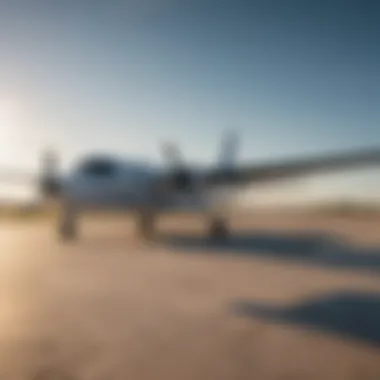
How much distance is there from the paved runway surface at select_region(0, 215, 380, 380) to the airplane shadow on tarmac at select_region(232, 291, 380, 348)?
15mm

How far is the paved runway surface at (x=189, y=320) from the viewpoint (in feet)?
13.1

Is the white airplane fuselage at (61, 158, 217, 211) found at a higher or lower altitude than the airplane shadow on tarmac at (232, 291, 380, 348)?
higher

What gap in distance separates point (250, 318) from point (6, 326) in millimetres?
3084

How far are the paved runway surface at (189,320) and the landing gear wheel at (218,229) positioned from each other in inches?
304

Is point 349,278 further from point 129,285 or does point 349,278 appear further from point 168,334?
point 168,334

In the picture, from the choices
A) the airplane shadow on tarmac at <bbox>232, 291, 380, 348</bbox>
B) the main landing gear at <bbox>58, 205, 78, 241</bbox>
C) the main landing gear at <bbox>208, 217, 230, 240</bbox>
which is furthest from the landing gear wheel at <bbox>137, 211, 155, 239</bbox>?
the airplane shadow on tarmac at <bbox>232, 291, 380, 348</bbox>

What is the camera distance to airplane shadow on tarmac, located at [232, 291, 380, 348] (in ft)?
16.9

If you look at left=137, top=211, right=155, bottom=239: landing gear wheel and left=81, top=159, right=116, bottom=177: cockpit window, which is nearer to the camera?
left=81, top=159, right=116, bottom=177: cockpit window

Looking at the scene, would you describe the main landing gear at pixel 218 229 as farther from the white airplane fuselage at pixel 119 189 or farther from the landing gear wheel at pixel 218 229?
the white airplane fuselage at pixel 119 189

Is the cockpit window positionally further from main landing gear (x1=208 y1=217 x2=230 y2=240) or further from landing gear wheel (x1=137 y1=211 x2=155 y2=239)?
main landing gear (x1=208 y1=217 x2=230 y2=240)

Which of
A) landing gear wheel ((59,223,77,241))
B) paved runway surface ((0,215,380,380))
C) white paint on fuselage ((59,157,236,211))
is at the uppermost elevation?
white paint on fuselage ((59,157,236,211))

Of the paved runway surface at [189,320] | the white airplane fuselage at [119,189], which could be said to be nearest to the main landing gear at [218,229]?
the white airplane fuselage at [119,189]

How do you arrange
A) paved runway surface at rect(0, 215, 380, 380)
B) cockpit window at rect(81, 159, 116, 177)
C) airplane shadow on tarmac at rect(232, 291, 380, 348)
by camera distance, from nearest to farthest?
paved runway surface at rect(0, 215, 380, 380) < airplane shadow on tarmac at rect(232, 291, 380, 348) < cockpit window at rect(81, 159, 116, 177)

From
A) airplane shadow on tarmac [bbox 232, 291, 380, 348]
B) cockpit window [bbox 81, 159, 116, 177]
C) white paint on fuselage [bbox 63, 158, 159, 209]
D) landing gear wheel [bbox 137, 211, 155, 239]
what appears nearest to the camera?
airplane shadow on tarmac [bbox 232, 291, 380, 348]
